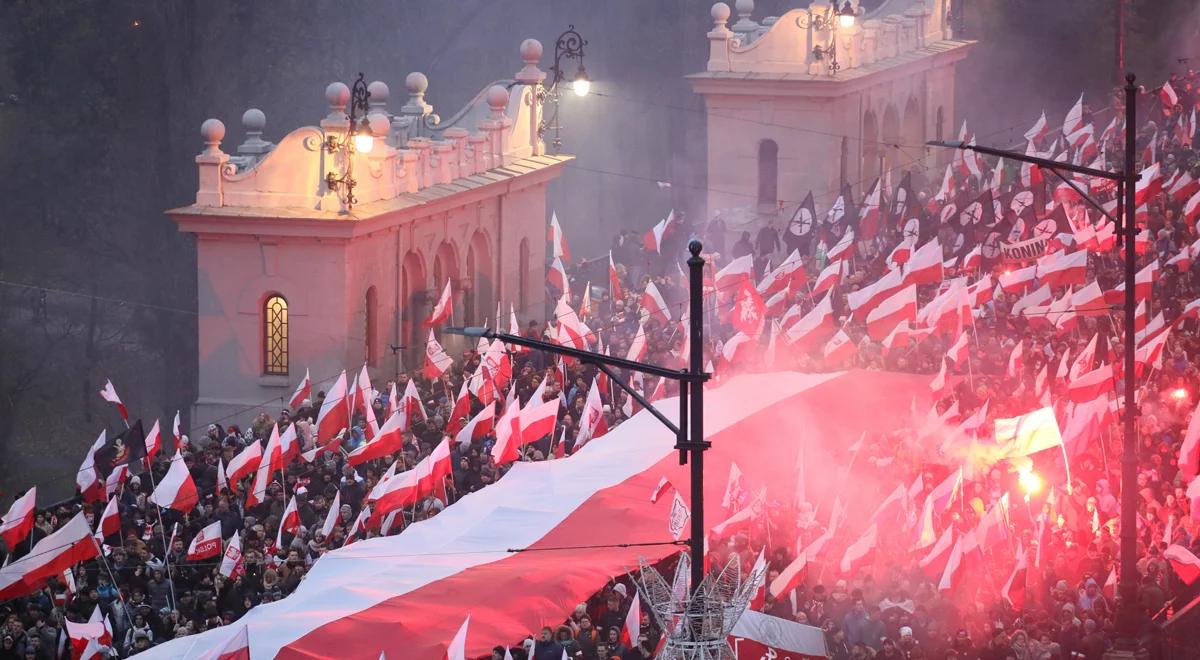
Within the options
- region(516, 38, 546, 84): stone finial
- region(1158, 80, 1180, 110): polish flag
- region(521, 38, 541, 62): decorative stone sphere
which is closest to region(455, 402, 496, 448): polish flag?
region(521, 38, 541, 62): decorative stone sphere

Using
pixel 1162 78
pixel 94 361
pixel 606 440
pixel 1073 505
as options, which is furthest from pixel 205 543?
pixel 1162 78

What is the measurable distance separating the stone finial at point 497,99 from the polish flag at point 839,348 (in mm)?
13899

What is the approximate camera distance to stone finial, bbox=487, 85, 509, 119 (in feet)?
148

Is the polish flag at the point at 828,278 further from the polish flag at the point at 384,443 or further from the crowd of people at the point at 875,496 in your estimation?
the polish flag at the point at 384,443

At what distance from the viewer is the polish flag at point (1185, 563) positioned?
2486 cm

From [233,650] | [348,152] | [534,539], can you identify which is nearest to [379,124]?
[348,152]

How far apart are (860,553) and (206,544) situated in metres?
7.44

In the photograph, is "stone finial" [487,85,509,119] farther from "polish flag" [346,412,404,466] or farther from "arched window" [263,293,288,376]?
"polish flag" [346,412,404,466]

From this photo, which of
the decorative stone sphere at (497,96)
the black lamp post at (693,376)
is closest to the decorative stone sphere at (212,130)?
the decorative stone sphere at (497,96)

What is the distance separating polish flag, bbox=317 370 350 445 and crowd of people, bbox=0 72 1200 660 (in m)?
0.43

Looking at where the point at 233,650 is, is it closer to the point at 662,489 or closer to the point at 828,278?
the point at 662,489

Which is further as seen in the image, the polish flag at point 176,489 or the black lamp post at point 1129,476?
the polish flag at point 176,489

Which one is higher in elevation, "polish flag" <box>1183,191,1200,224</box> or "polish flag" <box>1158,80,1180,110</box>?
"polish flag" <box>1158,80,1180,110</box>

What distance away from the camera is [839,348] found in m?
32.4
